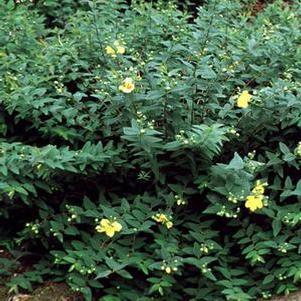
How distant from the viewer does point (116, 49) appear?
3.36 meters

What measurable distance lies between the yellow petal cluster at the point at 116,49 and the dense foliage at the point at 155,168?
12 mm

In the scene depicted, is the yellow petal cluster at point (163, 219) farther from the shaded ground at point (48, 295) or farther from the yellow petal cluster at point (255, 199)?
the shaded ground at point (48, 295)

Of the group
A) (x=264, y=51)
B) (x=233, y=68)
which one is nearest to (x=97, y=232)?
(x=233, y=68)

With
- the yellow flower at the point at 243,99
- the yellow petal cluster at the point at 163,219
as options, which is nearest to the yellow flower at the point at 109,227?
the yellow petal cluster at the point at 163,219

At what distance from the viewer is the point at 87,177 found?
3.14 meters

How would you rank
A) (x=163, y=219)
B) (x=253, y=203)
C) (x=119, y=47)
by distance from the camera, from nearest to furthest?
(x=253, y=203) → (x=163, y=219) → (x=119, y=47)

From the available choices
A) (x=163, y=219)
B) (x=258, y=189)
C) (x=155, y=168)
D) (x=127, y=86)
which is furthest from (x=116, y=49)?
(x=258, y=189)

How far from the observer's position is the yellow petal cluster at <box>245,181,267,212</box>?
9.12ft

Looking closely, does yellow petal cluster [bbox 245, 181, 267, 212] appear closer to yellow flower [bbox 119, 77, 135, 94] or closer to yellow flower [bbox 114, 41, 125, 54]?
yellow flower [bbox 119, 77, 135, 94]

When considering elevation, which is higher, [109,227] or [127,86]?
[127,86]

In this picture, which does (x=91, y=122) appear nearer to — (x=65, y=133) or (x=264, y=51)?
(x=65, y=133)

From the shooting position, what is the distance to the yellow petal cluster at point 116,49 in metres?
3.34

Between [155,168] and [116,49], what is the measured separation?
0.76 meters

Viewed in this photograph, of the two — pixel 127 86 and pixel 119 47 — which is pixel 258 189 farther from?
pixel 119 47
